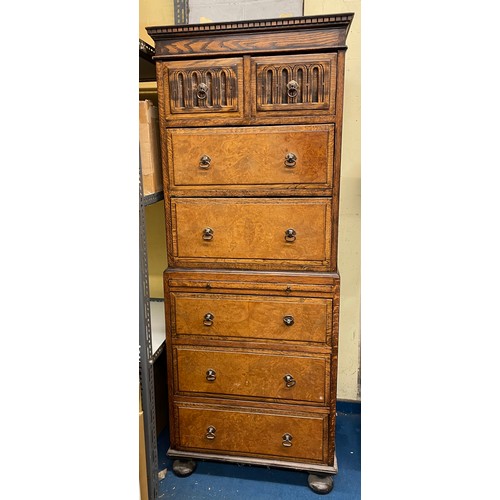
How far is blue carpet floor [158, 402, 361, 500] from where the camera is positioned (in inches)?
68.6

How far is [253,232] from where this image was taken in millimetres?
1607

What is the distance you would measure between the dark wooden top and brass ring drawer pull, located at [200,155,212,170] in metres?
0.34

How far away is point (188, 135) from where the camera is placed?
1574 mm

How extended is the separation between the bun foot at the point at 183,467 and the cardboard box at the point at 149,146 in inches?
44.5

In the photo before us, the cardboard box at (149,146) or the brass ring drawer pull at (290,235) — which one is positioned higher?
the cardboard box at (149,146)

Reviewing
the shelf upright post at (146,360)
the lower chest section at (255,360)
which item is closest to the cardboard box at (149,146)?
the shelf upright post at (146,360)

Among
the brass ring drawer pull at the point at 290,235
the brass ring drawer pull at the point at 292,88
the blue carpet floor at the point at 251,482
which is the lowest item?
the blue carpet floor at the point at 251,482

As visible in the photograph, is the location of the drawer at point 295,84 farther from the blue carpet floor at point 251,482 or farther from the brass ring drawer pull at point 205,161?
the blue carpet floor at point 251,482

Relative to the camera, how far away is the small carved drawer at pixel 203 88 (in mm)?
1510

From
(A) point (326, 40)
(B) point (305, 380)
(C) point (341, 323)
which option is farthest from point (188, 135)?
(C) point (341, 323)

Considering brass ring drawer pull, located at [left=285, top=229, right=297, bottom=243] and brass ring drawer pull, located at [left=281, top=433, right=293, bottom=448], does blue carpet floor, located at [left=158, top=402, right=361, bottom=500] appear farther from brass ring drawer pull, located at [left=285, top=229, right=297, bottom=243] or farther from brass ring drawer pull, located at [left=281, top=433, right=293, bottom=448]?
brass ring drawer pull, located at [left=285, top=229, right=297, bottom=243]

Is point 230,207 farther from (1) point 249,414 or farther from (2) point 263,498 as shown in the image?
(2) point 263,498

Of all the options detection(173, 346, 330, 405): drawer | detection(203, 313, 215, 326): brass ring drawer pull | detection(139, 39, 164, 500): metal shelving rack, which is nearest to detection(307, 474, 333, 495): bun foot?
detection(173, 346, 330, 405): drawer

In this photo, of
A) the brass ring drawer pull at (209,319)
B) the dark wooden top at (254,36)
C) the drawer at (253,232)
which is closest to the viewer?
the dark wooden top at (254,36)
